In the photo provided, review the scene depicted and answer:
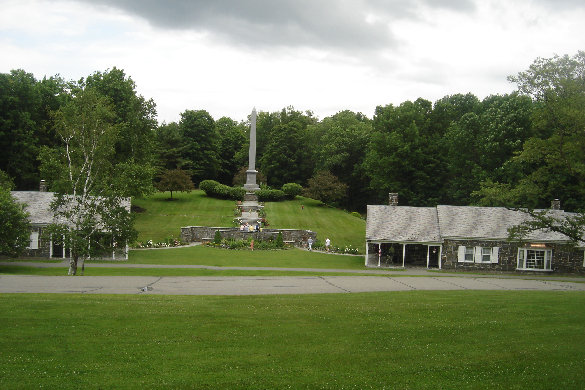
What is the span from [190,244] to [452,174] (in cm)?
3127

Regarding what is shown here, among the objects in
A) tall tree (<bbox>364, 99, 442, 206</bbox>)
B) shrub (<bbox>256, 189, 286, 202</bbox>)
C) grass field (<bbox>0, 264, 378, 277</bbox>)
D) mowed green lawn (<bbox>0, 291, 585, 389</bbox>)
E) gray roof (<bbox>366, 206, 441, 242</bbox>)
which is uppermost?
tall tree (<bbox>364, 99, 442, 206</bbox>)

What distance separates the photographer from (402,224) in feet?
132

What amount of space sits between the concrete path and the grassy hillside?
66.2 ft

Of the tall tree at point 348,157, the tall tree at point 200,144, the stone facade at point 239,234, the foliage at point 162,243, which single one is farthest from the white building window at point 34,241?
the tall tree at point 200,144

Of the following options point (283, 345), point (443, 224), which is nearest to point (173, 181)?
point (443, 224)

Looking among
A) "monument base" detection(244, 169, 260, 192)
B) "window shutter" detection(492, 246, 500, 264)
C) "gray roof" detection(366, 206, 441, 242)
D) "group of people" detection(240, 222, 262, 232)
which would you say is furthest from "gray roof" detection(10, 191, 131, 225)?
"window shutter" detection(492, 246, 500, 264)

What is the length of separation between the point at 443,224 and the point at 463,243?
207cm

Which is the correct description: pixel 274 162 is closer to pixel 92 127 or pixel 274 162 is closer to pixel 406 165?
pixel 406 165

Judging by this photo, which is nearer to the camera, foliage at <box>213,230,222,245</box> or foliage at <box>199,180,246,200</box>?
foliage at <box>213,230,222,245</box>

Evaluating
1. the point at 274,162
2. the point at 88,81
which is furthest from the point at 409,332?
the point at 274,162

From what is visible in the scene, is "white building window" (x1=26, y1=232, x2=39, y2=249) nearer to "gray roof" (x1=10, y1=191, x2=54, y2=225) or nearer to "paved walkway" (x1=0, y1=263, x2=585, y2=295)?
"gray roof" (x1=10, y1=191, x2=54, y2=225)

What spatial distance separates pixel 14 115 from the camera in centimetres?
5169

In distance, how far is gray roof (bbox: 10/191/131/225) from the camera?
37594 millimetres

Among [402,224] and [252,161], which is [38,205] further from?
[402,224]
